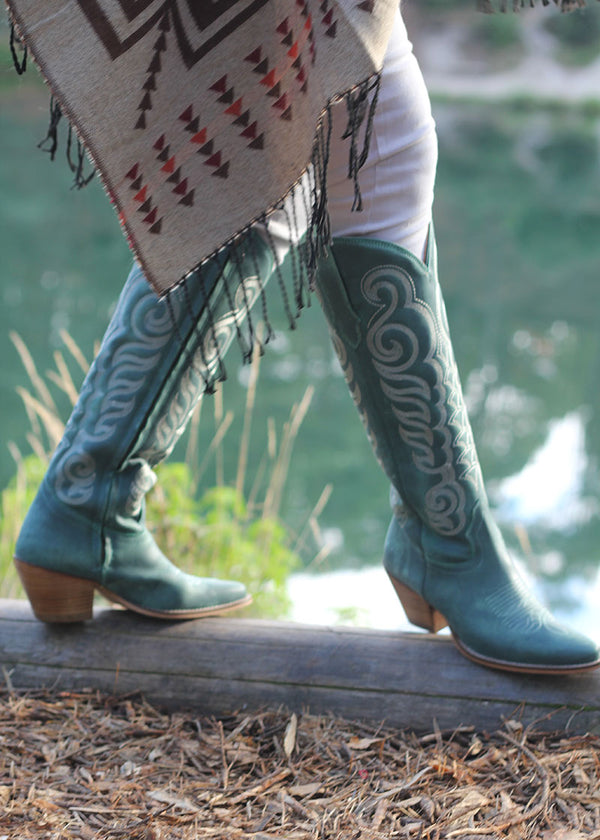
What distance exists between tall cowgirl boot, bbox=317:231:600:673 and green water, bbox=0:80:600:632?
586 millimetres

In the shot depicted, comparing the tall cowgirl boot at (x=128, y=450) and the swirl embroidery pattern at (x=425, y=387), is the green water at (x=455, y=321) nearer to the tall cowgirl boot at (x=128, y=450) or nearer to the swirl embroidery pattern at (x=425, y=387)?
the tall cowgirl boot at (x=128, y=450)

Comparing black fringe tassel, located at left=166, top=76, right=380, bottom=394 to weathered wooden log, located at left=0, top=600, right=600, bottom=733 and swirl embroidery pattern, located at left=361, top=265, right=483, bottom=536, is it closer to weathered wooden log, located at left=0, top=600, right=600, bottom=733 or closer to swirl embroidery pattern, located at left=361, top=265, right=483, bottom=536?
swirl embroidery pattern, located at left=361, top=265, right=483, bottom=536

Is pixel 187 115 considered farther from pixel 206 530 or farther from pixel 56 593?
pixel 206 530

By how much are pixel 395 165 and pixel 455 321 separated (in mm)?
6338

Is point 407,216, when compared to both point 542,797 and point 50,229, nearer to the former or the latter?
point 542,797

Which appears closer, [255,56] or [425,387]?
[255,56]

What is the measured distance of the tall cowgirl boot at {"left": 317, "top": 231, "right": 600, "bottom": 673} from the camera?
3.96 ft

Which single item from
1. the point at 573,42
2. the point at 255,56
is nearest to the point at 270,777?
the point at 255,56

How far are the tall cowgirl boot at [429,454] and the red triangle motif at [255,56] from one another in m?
0.27

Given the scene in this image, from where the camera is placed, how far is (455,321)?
7371 millimetres

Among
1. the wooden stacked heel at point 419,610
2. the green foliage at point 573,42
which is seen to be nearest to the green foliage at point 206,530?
the wooden stacked heel at point 419,610

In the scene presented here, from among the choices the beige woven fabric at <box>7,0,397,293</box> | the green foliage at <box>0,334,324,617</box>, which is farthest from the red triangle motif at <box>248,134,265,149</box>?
the green foliage at <box>0,334,324,617</box>

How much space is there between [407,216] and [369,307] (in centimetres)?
12

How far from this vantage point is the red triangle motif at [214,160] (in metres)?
1.02
